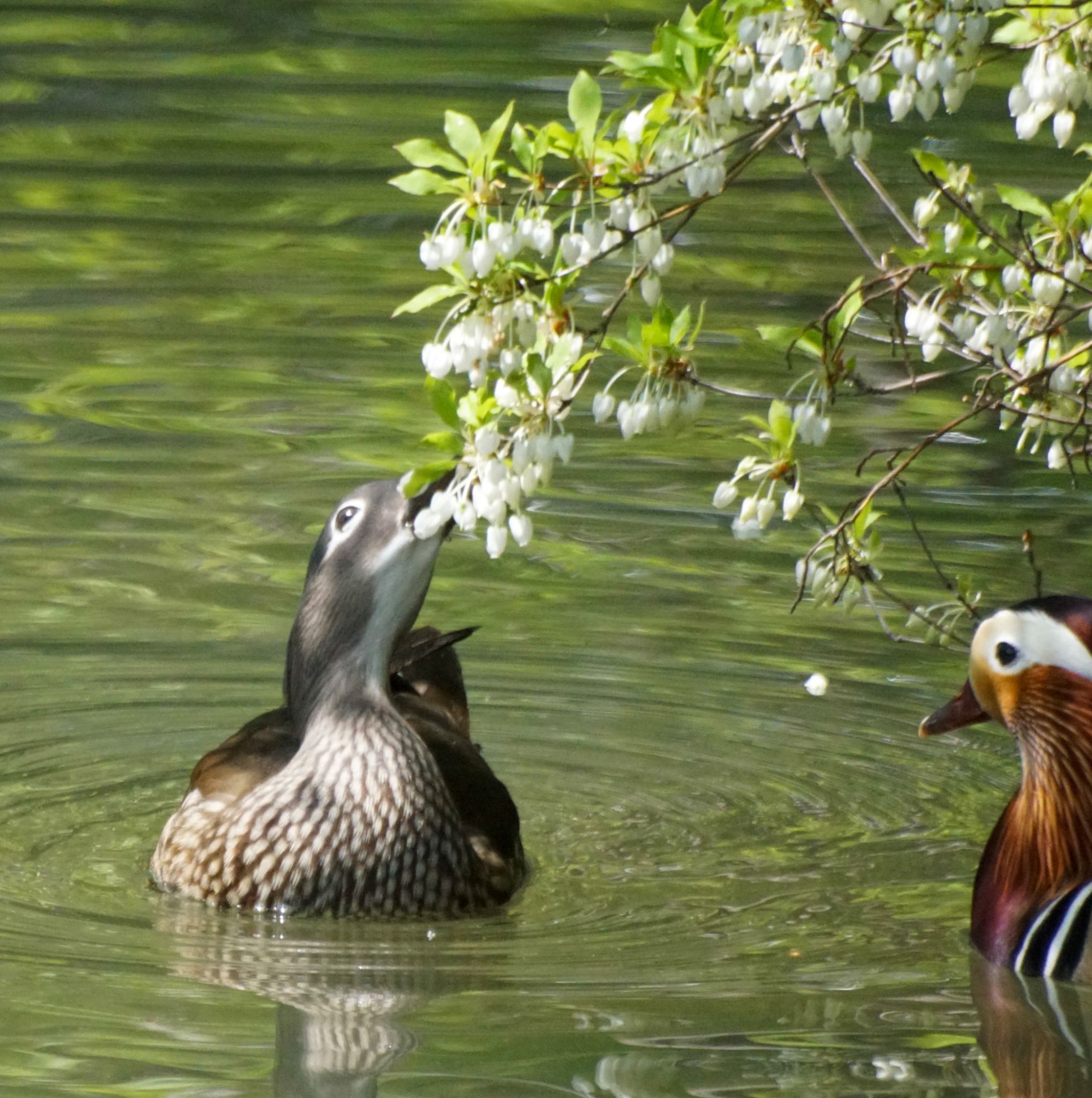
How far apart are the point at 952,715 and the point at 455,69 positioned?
8612 millimetres

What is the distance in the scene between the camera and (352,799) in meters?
5.60

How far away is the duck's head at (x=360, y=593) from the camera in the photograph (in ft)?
17.6

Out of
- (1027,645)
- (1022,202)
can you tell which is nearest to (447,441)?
(1022,202)

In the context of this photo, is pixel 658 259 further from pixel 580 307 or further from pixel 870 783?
pixel 580 307

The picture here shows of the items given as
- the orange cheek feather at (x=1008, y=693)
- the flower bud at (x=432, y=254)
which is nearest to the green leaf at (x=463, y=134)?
the flower bud at (x=432, y=254)

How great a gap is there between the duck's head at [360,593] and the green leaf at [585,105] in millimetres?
1174

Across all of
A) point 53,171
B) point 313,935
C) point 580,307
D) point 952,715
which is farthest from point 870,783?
point 53,171

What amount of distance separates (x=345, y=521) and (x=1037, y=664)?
1508 mm

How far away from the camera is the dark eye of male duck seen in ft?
18.0

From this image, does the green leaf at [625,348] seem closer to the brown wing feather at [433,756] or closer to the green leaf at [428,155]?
the green leaf at [428,155]

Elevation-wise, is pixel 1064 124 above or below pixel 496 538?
above

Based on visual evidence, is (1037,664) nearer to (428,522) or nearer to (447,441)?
(428,522)

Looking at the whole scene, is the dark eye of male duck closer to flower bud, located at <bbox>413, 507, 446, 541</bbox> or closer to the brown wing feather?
the brown wing feather

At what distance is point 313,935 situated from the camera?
5348 millimetres
